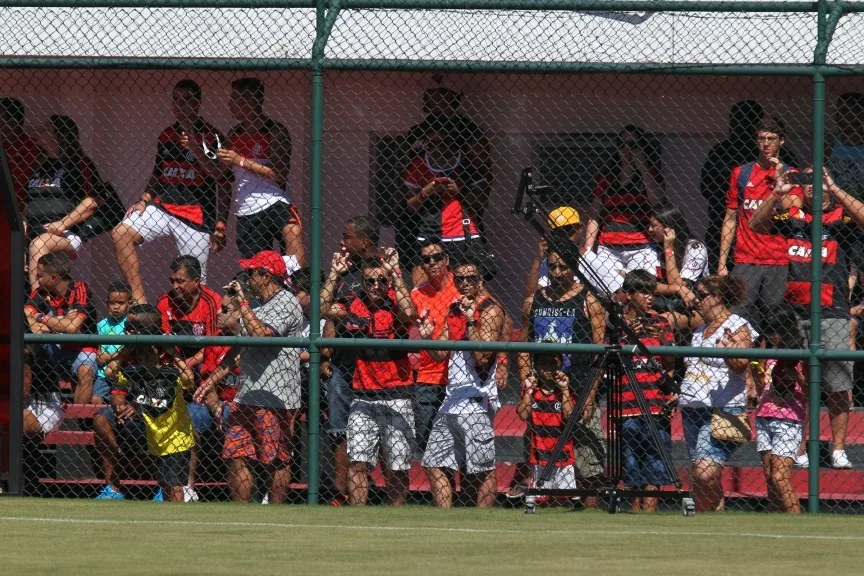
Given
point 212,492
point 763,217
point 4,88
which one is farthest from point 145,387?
point 763,217

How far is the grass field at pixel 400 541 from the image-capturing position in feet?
21.6

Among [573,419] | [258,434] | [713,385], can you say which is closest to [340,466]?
[258,434]

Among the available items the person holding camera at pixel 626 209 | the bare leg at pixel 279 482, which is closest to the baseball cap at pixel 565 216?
the person holding camera at pixel 626 209

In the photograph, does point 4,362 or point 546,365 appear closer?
point 4,362

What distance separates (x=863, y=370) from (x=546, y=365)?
2.25 meters

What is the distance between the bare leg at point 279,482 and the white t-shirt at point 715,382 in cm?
247

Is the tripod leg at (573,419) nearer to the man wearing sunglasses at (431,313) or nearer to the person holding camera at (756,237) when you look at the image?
the man wearing sunglasses at (431,313)

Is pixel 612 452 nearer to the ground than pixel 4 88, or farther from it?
nearer to the ground

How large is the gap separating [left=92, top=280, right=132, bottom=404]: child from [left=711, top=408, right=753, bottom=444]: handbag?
3.88 metres

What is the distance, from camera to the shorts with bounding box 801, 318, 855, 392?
1034 centimetres

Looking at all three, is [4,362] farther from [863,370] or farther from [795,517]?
[863,370]

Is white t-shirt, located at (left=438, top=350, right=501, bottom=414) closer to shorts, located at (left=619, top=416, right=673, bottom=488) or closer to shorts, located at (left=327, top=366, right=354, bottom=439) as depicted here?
shorts, located at (left=327, top=366, right=354, bottom=439)

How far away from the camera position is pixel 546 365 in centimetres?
1019

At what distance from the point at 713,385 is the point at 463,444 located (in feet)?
5.28
